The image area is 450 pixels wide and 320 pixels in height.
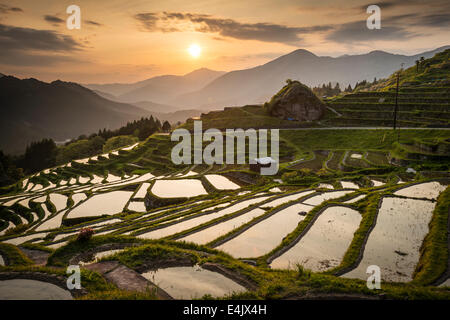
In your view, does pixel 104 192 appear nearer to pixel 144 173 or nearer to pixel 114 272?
pixel 144 173

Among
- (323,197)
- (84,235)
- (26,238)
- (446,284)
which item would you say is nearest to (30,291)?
(84,235)

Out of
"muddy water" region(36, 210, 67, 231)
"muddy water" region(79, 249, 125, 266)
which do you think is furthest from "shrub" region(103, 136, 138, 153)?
"muddy water" region(79, 249, 125, 266)

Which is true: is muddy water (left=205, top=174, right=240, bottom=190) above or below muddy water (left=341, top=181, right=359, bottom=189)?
below

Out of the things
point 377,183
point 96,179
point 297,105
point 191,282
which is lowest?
point 96,179

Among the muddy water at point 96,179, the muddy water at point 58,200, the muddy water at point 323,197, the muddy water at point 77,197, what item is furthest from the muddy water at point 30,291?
the muddy water at point 96,179

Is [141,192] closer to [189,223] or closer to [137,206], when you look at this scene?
[137,206]

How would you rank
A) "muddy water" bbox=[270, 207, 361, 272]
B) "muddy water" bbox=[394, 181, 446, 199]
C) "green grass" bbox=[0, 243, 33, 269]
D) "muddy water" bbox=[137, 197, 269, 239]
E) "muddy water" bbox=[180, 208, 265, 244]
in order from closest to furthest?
1. "muddy water" bbox=[270, 207, 361, 272]
2. "green grass" bbox=[0, 243, 33, 269]
3. "muddy water" bbox=[180, 208, 265, 244]
4. "muddy water" bbox=[137, 197, 269, 239]
5. "muddy water" bbox=[394, 181, 446, 199]

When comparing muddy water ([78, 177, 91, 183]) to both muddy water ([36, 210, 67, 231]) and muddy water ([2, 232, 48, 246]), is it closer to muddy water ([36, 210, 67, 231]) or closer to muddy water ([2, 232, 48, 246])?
muddy water ([36, 210, 67, 231])

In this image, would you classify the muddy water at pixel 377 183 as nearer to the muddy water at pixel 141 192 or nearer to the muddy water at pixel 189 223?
the muddy water at pixel 189 223
